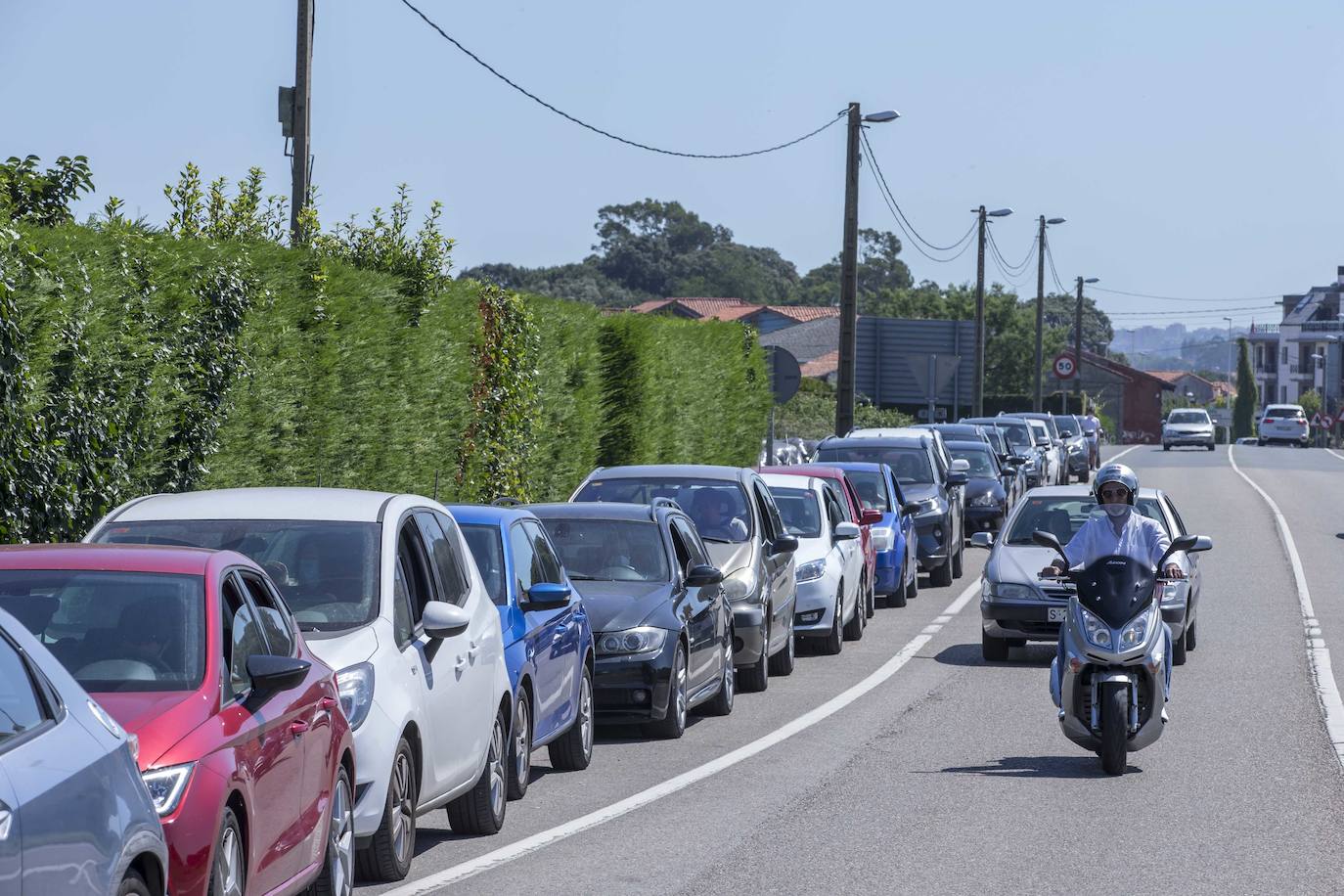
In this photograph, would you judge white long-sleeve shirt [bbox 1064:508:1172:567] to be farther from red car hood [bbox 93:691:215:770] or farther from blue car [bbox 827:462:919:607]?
blue car [bbox 827:462:919:607]

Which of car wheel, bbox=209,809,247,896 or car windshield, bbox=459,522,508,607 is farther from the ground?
car windshield, bbox=459,522,508,607

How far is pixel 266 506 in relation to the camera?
9.12 meters

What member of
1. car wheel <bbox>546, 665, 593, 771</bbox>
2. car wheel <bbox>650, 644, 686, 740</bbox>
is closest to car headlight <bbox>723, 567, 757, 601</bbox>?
car wheel <bbox>650, 644, 686, 740</bbox>

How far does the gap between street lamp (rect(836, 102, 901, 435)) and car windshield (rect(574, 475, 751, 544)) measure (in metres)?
18.9

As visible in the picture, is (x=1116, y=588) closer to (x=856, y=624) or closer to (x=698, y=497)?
(x=698, y=497)

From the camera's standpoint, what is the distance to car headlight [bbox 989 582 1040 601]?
678 inches

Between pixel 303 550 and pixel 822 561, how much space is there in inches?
388

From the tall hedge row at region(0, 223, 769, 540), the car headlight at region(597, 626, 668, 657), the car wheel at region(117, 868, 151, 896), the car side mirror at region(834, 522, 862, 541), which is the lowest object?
the car headlight at region(597, 626, 668, 657)

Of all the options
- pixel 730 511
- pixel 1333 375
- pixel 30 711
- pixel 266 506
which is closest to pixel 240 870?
pixel 30 711

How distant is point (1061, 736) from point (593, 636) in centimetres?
304

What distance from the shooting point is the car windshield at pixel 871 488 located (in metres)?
23.8

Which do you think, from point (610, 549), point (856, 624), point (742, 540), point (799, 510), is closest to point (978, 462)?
point (856, 624)

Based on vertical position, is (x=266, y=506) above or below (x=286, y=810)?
above

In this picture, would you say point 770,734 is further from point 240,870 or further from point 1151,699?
point 240,870
